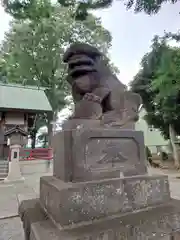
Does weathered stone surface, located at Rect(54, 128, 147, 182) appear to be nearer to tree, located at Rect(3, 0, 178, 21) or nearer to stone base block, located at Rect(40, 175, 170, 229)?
stone base block, located at Rect(40, 175, 170, 229)

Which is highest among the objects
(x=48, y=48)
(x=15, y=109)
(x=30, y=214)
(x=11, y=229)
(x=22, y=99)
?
(x=48, y=48)

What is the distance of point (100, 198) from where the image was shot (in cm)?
122

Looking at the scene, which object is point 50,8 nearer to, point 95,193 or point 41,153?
point 95,193

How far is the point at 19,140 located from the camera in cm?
654

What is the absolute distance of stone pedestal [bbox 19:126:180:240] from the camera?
1098 mm

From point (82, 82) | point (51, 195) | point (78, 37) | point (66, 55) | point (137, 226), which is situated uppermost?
point (78, 37)

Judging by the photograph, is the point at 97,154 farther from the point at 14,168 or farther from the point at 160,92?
the point at 14,168

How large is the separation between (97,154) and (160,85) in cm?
363

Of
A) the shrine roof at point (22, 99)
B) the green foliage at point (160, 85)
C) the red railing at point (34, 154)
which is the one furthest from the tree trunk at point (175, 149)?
the shrine roof at point (22, 99)

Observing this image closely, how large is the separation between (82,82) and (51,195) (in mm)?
996

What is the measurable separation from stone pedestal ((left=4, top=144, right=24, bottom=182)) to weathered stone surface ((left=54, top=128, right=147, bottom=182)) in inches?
209

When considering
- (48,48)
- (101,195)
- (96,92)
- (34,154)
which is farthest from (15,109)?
(101,195)

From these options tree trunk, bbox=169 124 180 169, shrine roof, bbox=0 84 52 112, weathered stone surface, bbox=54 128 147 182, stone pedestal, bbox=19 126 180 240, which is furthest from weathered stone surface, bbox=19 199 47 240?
tree trunk, bbox=169 124 180 169

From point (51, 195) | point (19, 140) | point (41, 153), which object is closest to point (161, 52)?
point (51, 195)
